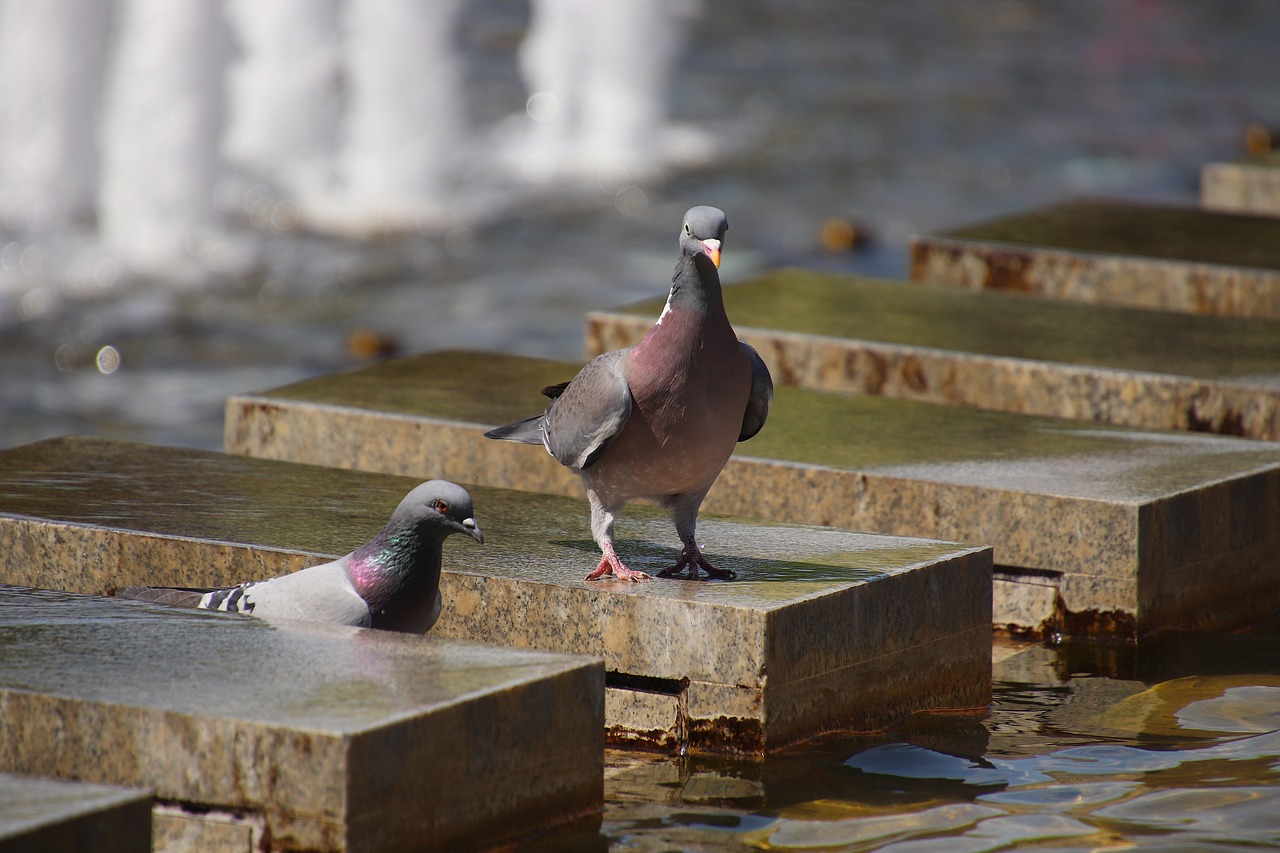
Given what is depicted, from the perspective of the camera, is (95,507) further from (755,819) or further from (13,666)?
(755,819)

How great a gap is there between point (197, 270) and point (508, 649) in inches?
473

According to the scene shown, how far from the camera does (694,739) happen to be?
509cm

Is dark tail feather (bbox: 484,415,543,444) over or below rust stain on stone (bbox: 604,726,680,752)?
over

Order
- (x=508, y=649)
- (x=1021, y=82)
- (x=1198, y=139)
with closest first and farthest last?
(x=508, y=649), (x=1198, y=139), (x=1021, y=82)

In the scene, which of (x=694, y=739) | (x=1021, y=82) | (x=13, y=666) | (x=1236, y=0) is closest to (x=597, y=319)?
(x=694, y=739)

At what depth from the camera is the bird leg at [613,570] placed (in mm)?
5105

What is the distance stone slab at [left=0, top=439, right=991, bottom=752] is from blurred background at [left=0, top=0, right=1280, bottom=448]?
17.8ft

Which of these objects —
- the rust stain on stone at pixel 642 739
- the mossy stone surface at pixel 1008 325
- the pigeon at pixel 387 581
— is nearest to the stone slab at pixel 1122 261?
the mossy stone surface at pixel 1008 325

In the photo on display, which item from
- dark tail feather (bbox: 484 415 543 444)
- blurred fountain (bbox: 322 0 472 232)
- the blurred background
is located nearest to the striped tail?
dark tail feather (bbox: 484 415 543 444)

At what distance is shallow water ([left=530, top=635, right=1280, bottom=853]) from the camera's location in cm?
455

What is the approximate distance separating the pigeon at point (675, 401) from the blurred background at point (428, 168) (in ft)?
21.6

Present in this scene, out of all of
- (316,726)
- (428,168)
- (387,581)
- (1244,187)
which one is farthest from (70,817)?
(428,168)

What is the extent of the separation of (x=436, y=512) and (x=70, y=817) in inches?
53.3

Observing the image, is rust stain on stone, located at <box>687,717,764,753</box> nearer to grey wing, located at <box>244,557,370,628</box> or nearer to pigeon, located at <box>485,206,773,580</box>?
pigeon, located at <box>485,206,773,580</box>
